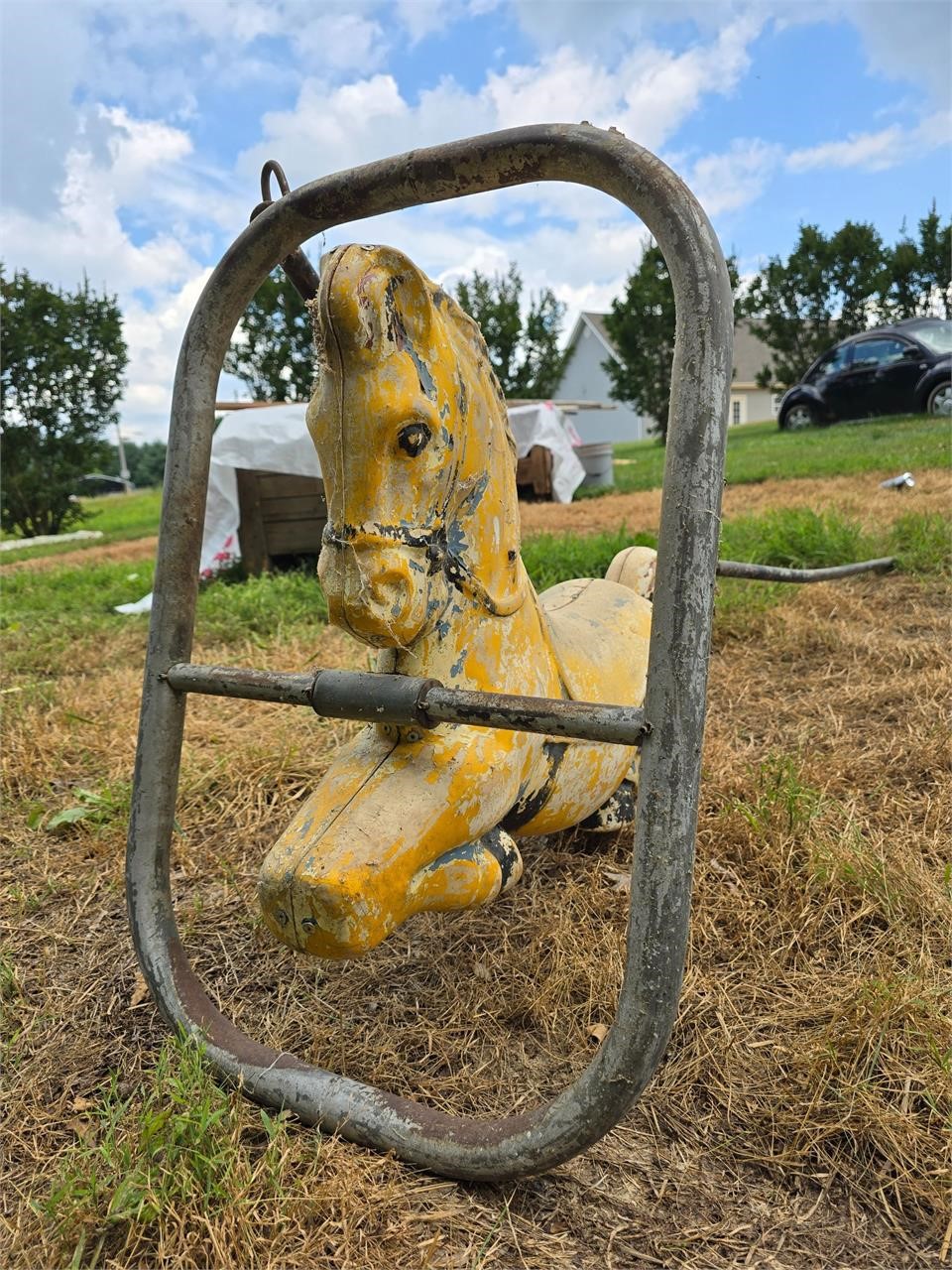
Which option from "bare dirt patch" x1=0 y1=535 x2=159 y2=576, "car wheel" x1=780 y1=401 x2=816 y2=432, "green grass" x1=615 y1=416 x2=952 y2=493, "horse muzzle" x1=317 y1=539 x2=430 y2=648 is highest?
"horse muzzle" x1=317 y1=539 x2=430 y2=648

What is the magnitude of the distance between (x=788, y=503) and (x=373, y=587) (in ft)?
14.8

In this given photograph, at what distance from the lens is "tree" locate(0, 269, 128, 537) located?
1133cm

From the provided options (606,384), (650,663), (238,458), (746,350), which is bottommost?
(650,663)

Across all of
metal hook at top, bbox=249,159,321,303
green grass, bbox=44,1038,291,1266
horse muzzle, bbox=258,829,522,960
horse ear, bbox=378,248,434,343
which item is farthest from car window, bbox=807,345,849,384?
green grass, bbox=44,1038,291,1266

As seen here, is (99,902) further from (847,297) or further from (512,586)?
(847,297)

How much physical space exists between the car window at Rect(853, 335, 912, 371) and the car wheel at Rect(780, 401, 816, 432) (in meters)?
1.02

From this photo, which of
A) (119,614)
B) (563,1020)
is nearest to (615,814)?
(563,1020)

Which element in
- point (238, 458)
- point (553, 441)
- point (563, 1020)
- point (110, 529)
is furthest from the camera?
point (110, 529)

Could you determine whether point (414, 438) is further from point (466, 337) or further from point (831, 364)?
point (831, 364)

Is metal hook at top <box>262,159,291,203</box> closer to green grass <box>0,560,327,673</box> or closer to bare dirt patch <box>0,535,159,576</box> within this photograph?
green grass <box>0,560,327,673</box>

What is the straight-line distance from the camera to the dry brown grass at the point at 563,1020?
0.99 meters

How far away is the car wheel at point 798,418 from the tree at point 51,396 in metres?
9.29

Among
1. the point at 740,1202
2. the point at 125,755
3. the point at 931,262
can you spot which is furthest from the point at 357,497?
the point at 931,262

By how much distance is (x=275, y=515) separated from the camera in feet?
15.1
